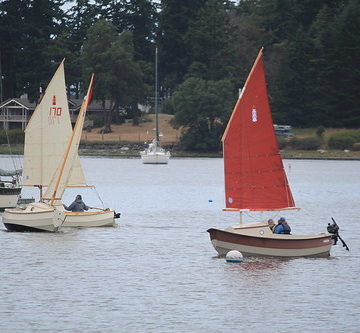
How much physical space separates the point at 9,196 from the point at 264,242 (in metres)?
29.0

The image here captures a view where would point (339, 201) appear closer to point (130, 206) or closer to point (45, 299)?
point (130, 206)

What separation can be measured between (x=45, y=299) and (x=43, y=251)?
47.0 feet

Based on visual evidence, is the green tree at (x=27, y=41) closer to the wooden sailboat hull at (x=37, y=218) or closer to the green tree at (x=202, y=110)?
the green tree at (x=202, y=110)

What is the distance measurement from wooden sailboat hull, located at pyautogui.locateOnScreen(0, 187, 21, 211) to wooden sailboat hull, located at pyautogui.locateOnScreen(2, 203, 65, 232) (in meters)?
12.4

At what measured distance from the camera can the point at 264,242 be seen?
52.1 metres

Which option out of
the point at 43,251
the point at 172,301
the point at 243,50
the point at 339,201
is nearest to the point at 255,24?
the point at 243,50

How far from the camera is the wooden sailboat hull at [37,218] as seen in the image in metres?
62.7

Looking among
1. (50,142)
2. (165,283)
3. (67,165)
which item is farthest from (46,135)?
(165,283)

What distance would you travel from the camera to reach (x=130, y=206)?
94688 mm

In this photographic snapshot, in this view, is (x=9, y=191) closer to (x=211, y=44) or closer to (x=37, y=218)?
(x=37, y=218)

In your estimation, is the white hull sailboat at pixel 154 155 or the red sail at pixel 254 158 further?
the white hull sailboat at pixel 154 155

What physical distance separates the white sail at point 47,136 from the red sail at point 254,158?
19.9 metres

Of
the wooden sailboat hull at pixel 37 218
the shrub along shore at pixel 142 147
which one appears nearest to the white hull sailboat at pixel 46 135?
the wooden sailboat hull at pixel 37 218

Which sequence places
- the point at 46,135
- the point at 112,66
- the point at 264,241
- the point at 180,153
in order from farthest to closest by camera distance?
the point at 112,66 → the point at 180,153 → the point at 46,135 → the point at 264,241
